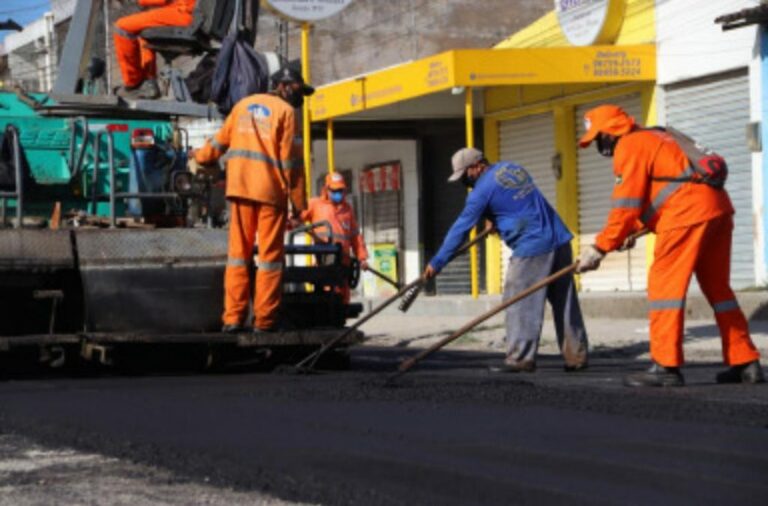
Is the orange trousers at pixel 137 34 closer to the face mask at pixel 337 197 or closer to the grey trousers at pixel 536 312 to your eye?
the grey trousers at pixel 536 312

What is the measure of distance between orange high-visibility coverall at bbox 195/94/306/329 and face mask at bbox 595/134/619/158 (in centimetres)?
207

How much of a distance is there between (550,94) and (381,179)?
6.58 m

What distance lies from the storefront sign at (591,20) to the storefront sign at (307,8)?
368cm

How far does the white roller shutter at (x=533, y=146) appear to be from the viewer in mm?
22938

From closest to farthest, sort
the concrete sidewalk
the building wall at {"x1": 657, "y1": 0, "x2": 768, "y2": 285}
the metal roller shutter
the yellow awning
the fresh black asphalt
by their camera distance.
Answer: the fresh black asphalt → the concrete sidewalk → the building wall at {"x1": 657, "y1": 0, "x2": 768, "y2": 285} → the metal roller shutter → the yellow awning

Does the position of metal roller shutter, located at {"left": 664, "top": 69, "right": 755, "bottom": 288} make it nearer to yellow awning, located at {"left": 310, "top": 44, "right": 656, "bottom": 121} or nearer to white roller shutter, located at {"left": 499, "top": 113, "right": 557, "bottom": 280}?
yellow awning, located at {"left": 310, "top": 44, "right": 656, "bottom": 121}

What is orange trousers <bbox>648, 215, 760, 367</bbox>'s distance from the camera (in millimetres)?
9188

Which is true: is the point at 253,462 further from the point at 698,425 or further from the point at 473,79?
the point at 473,79

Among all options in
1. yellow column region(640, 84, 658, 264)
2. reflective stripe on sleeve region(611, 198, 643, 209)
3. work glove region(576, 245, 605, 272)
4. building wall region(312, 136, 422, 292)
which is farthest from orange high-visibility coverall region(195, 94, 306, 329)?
building wall region(312, 136, 422, 292)

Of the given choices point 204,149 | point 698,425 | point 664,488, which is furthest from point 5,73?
point 664,488

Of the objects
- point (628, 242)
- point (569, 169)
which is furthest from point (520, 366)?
point (569, 169)

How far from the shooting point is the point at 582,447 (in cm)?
651

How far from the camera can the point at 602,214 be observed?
2162 centimetres

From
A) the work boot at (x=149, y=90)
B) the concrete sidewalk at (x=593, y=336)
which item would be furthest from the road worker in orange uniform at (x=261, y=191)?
the concrete sidewalk at (x=593, y=336)
